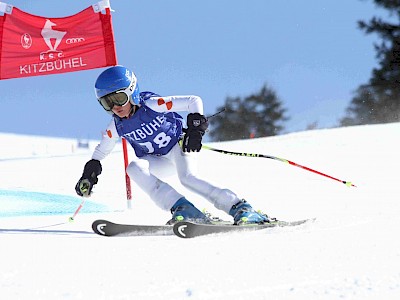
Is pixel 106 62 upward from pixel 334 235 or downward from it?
upward

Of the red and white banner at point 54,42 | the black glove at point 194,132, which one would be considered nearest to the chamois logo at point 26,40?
the red and white banner at point 54,42

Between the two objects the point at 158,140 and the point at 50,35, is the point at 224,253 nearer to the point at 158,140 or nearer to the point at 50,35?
the point at 158,140

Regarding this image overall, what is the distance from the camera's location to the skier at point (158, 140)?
13.5 feet

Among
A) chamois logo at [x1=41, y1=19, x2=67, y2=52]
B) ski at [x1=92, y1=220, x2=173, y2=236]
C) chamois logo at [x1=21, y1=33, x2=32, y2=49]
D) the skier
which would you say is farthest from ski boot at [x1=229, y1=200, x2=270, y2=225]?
chamois logo at [x1=21, y1=33, x2=32, y2=49]

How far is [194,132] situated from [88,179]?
3.50 feet

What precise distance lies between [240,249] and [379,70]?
22611 mm

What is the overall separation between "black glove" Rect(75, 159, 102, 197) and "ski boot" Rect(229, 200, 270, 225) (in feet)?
4.21

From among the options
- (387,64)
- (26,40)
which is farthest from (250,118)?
(26,40)

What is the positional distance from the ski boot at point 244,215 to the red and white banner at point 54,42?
392cm

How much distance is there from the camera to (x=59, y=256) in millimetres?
2984

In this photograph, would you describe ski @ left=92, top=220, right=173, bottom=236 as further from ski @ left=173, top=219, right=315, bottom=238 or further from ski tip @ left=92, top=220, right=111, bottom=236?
ski @ left=173, top=219, right=315, bottom=238

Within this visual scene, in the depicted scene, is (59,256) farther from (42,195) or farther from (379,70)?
(379,70)

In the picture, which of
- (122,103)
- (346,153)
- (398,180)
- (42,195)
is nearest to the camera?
(122,103)

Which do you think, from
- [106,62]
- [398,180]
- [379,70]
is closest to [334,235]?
[398,180]
